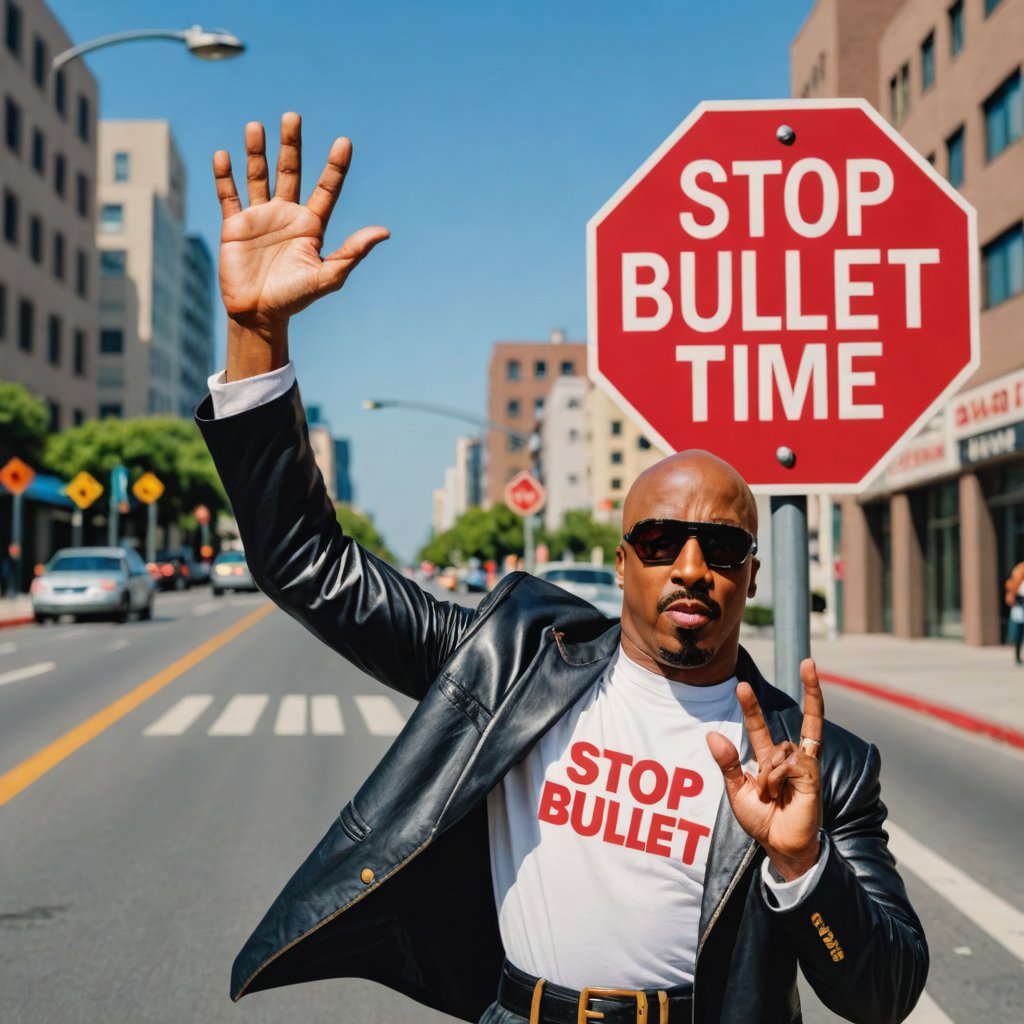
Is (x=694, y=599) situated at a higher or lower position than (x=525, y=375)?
lower

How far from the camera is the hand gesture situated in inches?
71.2

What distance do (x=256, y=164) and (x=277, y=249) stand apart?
0.56 feet

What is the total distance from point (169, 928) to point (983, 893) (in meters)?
3.79

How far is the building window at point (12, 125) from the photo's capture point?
51750mm

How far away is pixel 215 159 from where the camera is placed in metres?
2.39

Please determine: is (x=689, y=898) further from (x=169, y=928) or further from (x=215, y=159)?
(x=169, y=928)

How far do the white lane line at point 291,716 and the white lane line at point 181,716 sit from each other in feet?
2.61

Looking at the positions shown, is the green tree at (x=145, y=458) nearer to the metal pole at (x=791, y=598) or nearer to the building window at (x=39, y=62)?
the building window at (x=39, y=62)

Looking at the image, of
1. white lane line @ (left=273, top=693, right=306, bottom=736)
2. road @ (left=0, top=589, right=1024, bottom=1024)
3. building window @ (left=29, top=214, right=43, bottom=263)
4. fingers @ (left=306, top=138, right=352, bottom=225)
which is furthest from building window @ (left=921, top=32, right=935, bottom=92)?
building window @ (left=29, top=214, right=43, bottom=263)

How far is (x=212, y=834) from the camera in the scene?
7.44m

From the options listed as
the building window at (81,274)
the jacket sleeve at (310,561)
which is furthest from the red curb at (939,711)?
the building window at (81,274)

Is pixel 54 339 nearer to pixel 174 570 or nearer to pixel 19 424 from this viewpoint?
pixel 174 570

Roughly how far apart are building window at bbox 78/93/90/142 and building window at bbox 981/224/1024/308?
48652mm

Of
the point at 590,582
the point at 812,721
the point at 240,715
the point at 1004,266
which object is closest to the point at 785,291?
the point at 812,721
